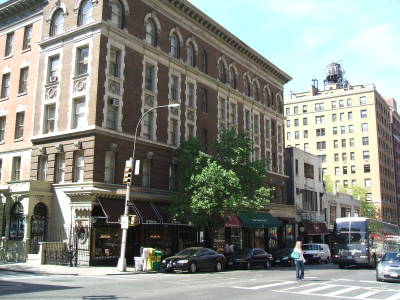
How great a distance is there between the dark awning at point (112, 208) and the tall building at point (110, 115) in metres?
0.08

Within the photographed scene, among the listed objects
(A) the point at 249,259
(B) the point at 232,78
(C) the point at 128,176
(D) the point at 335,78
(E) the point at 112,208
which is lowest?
(A) the point at 249,259

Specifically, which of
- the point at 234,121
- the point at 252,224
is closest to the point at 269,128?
the point at 234,121

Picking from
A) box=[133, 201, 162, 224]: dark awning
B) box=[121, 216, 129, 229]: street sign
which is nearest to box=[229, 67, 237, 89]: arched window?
box=[133, 201, 162, 224]: dark awning

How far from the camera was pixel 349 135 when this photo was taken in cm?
9831

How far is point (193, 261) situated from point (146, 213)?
21.4ft

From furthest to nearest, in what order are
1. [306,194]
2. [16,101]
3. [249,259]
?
[306,194], [16,101], [249,259]

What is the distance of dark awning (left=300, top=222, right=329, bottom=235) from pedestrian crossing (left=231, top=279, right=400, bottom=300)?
36.4 m

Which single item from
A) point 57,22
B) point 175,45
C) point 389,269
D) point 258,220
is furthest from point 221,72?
point 389,269

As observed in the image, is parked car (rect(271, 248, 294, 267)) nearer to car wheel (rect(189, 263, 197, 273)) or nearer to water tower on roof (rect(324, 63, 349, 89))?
car wheel (rect(189, 263, 197, 273))

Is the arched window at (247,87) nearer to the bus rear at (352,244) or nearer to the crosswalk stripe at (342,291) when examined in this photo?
the bus rear at (352,244)

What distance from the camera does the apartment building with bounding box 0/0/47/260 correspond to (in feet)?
101

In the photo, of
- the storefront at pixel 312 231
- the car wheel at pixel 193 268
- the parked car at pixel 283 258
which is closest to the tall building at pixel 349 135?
the storefront at pixel 312 231

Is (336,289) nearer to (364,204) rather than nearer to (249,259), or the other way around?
(249,259)

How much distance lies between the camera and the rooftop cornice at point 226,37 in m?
38.6
